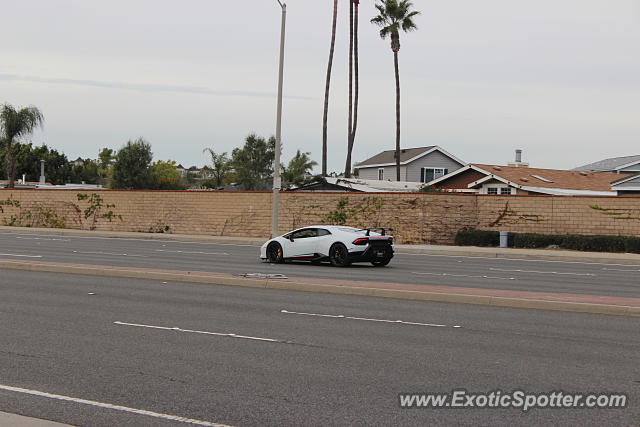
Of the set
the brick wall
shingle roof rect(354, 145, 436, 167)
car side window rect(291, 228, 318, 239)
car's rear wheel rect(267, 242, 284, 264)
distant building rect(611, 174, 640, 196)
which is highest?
shingle roof rect(354, 145, 436, 167)

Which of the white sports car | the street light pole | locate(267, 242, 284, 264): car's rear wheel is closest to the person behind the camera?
the white sports car

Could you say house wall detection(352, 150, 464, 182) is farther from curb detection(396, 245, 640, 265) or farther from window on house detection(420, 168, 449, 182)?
curb detection(396, 245, 640, 265)

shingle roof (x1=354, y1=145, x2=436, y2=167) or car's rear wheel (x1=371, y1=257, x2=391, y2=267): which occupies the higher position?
shingle roof (x1=354, y1=145, x2=436, y2=167)

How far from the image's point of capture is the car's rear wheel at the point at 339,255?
23.3 meters

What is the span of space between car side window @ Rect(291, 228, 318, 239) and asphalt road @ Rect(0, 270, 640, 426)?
32.8 feet

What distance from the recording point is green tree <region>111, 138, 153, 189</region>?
8812 cm

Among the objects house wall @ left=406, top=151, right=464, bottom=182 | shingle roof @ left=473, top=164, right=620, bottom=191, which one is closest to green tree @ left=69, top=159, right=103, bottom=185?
house wall @ left=406, top=151, right=464, bottom=182

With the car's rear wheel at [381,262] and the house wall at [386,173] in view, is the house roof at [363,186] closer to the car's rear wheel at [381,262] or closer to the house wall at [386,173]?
the house wall at [386,173]

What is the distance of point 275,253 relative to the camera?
25.0m

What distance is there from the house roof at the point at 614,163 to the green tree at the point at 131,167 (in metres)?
49.0

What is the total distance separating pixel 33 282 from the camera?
1723cm

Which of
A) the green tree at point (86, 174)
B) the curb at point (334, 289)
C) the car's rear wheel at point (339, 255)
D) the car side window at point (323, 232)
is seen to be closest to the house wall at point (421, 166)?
the car side window at point (323, 232)

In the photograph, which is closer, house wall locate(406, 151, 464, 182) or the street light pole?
the street light pole

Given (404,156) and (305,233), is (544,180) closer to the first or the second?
(404,156)
